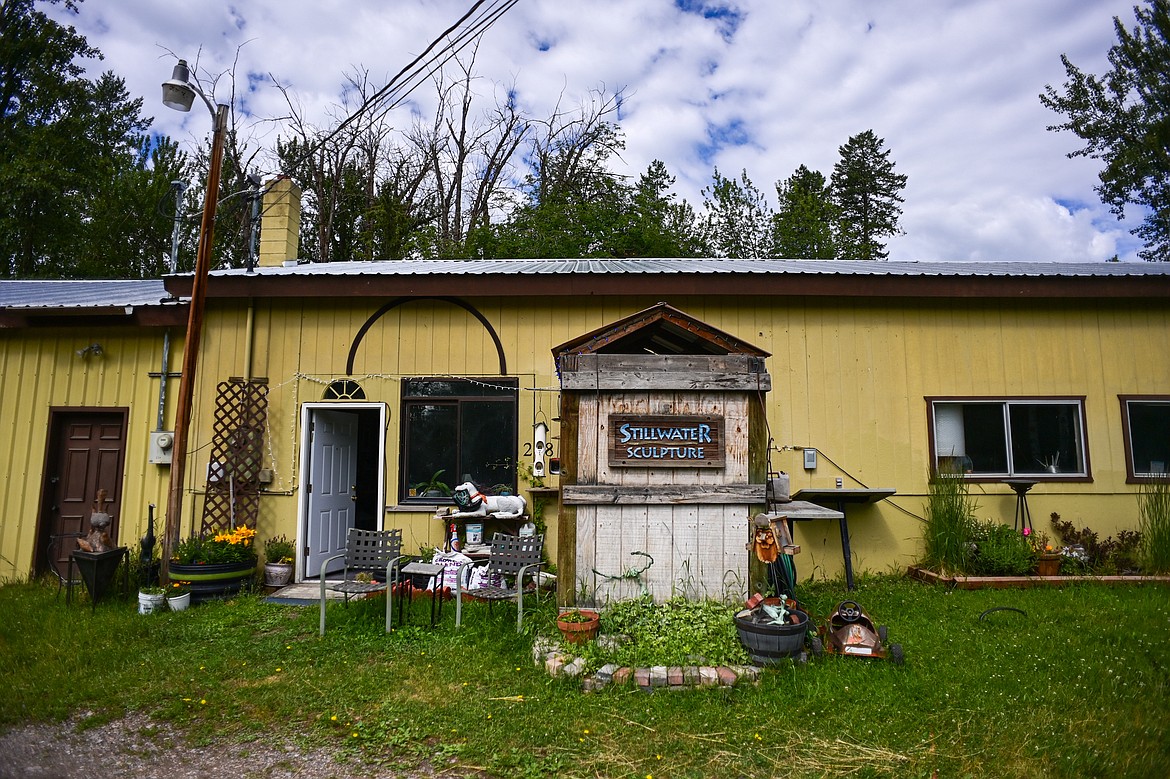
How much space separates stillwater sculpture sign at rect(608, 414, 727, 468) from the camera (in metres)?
4.92

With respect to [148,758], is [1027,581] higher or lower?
higher

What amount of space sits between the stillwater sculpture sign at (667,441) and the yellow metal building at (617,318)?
2.24 m

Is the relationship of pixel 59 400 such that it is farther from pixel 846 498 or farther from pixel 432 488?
pixel 846 498

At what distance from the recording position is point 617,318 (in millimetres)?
7324

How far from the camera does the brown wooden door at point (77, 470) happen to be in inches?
293

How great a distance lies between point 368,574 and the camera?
651 centimetres

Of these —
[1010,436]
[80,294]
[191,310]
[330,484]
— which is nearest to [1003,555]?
[1010,436]

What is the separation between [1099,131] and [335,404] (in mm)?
21330

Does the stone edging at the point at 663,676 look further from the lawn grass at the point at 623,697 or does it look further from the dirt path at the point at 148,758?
the dirt path at the point at 148,758

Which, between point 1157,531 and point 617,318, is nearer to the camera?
point 1157,531

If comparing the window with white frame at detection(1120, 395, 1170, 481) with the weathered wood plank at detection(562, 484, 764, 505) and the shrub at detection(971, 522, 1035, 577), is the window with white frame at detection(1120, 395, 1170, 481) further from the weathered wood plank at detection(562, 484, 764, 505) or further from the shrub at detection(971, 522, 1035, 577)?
the weathered wood plank at detection(562, 484, 764, 505)

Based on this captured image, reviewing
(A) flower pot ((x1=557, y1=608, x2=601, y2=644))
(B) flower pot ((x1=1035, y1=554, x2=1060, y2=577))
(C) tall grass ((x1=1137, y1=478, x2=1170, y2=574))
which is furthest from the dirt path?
(C) tall grass ((x1=1137, y1=478, x2=1170, y2=574))

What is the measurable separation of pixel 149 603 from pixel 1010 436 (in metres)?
8.83

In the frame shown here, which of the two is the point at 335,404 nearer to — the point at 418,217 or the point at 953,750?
the point at 953,750
